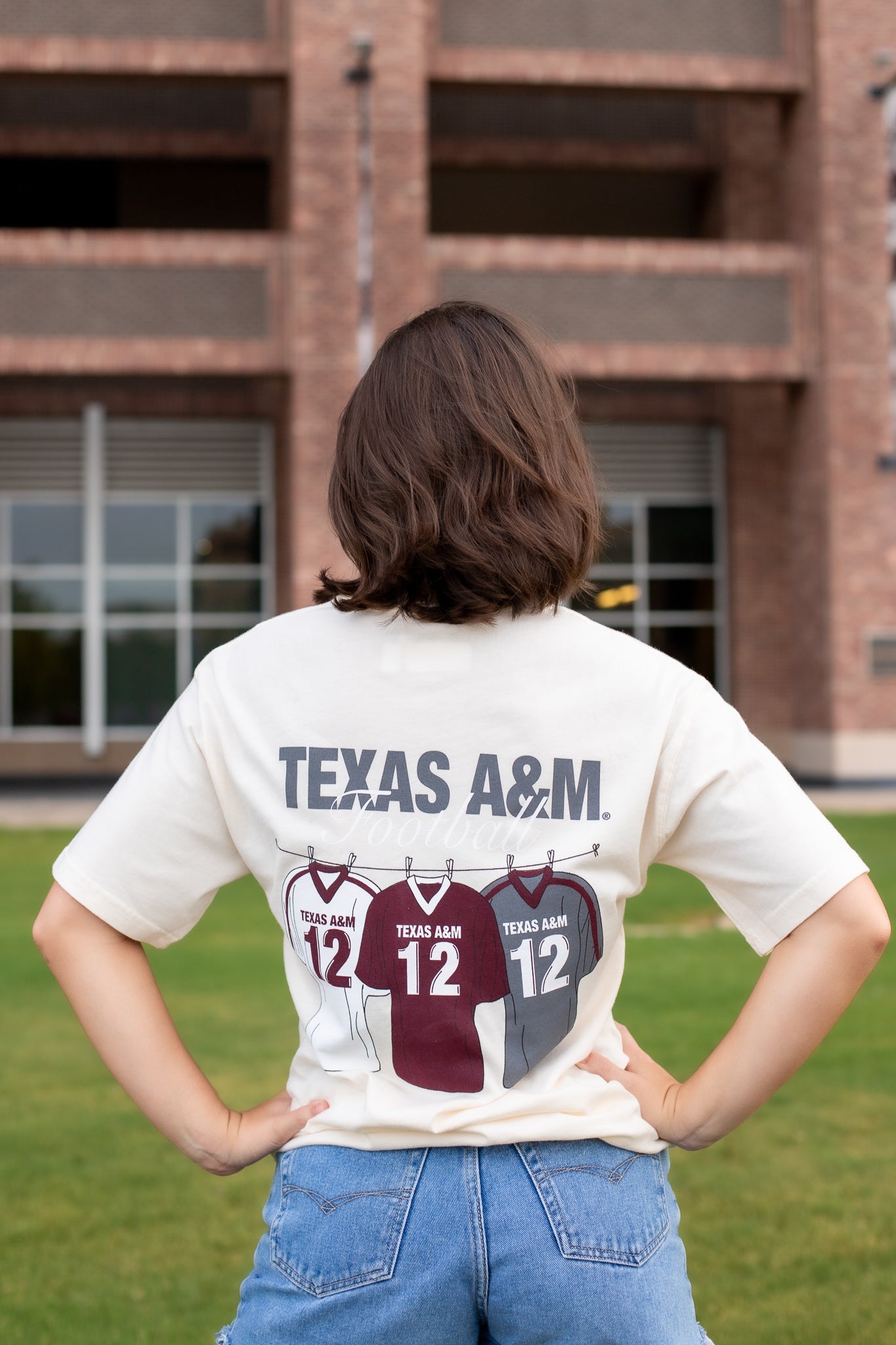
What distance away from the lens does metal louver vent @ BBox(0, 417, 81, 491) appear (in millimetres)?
22484

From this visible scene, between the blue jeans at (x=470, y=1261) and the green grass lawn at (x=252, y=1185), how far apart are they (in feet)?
7.27

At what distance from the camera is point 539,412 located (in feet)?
4.59

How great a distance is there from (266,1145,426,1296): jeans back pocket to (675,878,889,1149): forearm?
300 mm

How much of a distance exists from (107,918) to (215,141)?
74.7ft

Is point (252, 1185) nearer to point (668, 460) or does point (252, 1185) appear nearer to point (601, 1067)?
point (601, 1067)

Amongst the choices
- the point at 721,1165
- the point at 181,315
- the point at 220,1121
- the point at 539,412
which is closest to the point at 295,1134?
the point at 220,1121

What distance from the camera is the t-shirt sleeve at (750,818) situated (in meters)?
1.34

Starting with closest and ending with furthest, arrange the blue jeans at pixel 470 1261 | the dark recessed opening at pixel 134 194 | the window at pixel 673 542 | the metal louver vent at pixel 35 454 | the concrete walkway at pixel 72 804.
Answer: the blue jeans at pixel 470 1261 < the concrete walkway at pixel 72 804 < the dark recessed opening at pixel 134 194 < the metal louver vent at pixel 35 454 < the window at pixel 673 542

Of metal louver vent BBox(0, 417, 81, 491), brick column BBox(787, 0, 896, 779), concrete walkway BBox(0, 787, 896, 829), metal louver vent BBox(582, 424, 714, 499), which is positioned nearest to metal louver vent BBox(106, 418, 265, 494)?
metal louver vent BBox(0, 417, 81, 491)

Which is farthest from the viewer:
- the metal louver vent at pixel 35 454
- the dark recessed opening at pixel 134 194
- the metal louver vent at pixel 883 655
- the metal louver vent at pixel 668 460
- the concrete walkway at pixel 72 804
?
the metal louver vent at pixel 668 460

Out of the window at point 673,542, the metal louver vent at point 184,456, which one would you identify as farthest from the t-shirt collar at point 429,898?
the metal louver vent at point 184,456

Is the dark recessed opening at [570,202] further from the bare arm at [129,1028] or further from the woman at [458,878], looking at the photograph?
the bare arm at [129,1028]

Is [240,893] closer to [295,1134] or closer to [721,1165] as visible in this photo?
[721,1165]

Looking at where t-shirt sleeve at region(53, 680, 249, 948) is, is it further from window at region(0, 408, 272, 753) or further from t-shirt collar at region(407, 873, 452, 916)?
window at region(0, 408, 272, 753)
